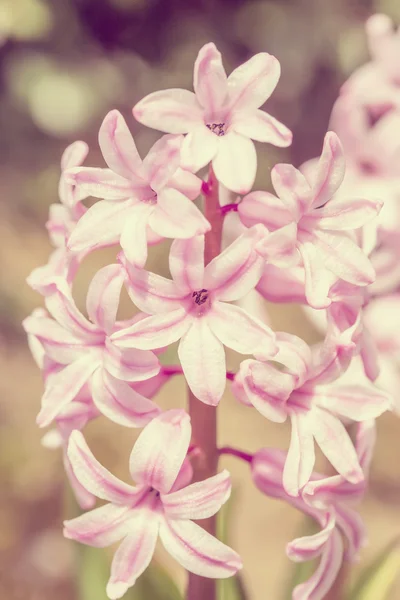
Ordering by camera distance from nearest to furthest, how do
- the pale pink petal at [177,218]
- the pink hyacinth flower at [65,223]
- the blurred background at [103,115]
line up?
the pale pink petal at [177,218], the pink hyacinth flower at [65,223], the blurred background at [103,115]

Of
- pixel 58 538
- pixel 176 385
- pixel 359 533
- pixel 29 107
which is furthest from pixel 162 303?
pixel 29 107

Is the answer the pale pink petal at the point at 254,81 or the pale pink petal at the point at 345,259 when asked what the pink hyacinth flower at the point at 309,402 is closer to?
the pale pink petal at the point at 345,259

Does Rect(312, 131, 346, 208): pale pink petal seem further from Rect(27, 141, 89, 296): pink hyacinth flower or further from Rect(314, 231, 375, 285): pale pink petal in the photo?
Rect(27, 141, 89, 296): pink hyacinth flower

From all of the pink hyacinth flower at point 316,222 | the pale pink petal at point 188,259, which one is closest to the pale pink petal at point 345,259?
the pink hyacinth flower at point 316,222

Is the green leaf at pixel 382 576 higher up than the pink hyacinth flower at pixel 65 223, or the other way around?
the pink hyacinth flower at pixel 65 223

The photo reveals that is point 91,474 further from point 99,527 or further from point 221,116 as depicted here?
point 221,116

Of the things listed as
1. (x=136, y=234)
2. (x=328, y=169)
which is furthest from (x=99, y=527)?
(x=328, y=169)

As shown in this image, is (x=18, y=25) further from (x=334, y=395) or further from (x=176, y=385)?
(x=334, y=395)
